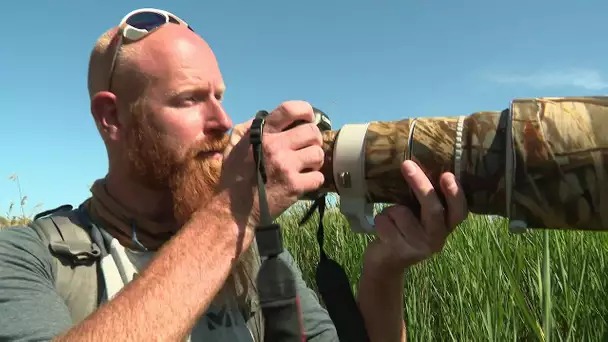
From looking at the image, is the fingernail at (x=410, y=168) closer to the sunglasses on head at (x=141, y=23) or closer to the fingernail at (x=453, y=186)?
the fingernail at (x=453, y=186)

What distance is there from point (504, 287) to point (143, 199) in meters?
1.56

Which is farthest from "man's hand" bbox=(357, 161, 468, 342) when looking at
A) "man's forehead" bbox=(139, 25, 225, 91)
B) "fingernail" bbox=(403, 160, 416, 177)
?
"man's forehead" bbox=(139, 25, 225, 91)

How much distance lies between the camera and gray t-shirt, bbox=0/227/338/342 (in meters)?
1.29

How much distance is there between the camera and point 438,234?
143 centimetres

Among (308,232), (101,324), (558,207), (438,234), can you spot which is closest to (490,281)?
(438,234)

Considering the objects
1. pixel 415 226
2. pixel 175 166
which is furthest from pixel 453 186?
pixel 175 166

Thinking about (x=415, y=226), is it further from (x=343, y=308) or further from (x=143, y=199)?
(x=143, y=199)

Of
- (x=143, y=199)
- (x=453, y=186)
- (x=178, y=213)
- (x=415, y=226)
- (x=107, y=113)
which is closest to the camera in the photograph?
(x=453, y=186)

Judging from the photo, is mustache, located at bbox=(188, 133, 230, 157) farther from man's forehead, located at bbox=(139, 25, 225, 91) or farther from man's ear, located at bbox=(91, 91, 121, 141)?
man's ear, located at bbox=(91, 91, 121, 141)

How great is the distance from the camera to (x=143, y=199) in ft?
6.22

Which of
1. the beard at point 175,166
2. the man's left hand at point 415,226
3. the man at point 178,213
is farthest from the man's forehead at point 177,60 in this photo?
the man's left hand at point 415,226

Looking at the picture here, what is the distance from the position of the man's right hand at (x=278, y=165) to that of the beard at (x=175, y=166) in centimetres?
30

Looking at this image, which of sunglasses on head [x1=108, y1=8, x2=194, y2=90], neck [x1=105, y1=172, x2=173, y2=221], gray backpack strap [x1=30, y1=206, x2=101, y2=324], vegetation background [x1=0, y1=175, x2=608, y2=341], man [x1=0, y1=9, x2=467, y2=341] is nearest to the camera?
man [x1=0, y1=9, x2=467, y2=341]

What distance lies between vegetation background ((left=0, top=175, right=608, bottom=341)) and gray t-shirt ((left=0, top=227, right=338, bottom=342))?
49.5 inches
